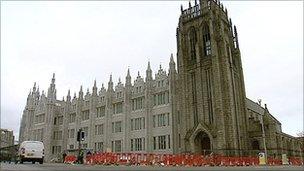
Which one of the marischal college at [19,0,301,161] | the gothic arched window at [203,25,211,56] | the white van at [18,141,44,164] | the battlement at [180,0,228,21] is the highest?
the battlement at [180,0,228,21]

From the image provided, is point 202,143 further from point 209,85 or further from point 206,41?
point 206,41

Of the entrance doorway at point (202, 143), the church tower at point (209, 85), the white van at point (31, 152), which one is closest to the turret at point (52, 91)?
the church tower at point (209, 85)

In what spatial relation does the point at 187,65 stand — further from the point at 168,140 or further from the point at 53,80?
the point at 53,80

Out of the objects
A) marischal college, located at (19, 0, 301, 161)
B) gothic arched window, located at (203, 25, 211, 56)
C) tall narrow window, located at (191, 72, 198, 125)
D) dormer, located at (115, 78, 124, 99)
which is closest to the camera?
marischal college, located at (19, 0, 301, 161)

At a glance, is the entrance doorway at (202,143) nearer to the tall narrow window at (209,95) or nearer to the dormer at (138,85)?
the tall narrow window at (209,95)

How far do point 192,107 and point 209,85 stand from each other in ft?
13.9

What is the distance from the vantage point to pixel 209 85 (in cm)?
4775

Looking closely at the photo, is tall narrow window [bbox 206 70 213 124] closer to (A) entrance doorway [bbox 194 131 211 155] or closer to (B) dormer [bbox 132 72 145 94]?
(A) entrance doorway [bbox 194 131 211 155]

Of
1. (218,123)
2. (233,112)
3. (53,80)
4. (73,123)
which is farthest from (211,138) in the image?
(53,80)

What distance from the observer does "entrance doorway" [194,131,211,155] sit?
151 feet

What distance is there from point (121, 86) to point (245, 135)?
25015mm

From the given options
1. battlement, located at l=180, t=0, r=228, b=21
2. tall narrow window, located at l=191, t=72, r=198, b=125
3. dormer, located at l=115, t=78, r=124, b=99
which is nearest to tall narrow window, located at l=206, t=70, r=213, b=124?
tall narrow window, located at l=191, t=72, r=198, b=125

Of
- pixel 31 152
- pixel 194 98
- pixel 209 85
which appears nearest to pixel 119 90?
pixel 194 98

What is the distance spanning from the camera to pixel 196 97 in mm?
48719
